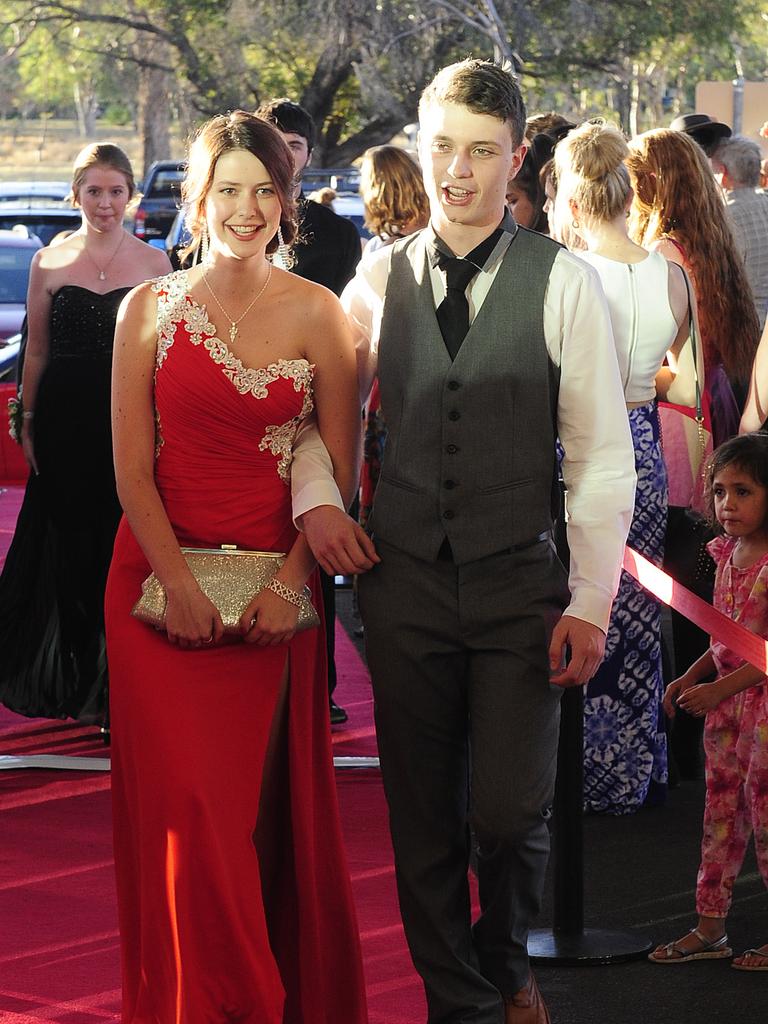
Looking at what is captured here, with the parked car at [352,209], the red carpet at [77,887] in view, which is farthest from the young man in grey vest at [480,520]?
the parked car at [352,209]

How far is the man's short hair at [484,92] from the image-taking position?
3467 millimetres

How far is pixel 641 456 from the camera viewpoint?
5547 millimetres

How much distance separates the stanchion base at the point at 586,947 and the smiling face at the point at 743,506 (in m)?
1.14

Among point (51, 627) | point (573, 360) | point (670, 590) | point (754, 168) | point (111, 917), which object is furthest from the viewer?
point (754, 168)

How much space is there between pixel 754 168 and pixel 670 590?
→ 14.4 feet

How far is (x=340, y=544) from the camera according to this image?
3543 mm

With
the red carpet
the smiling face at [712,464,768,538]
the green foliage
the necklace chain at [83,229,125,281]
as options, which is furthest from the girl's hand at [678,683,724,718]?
the green foliage

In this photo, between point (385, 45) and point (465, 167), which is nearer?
point (465, 167)

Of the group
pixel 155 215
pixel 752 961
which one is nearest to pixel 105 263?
pixel 752 961

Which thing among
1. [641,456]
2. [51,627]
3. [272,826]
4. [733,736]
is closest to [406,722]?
[272,826]

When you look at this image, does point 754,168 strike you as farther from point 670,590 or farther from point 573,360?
point 573,360

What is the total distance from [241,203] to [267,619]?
87cm

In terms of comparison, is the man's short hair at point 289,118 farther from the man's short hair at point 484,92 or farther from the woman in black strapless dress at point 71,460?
the man's short hair at point 484,92

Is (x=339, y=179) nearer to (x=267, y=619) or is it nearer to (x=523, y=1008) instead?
(x=267, y=619)
